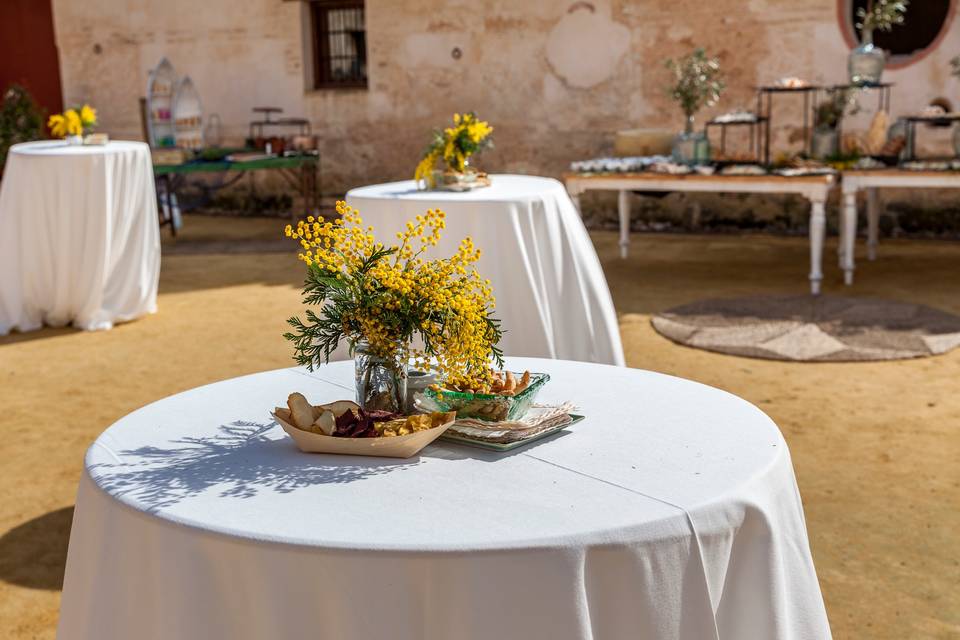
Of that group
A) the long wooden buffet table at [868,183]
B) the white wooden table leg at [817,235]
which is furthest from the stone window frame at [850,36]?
the white wooden table leg at [817,235]

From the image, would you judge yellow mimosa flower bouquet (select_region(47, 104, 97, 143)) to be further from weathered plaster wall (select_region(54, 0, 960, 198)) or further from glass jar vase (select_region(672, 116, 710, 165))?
weathered plaster wall (select_region(54, 0, 960, 198))

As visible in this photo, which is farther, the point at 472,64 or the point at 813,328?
the point at 472,64

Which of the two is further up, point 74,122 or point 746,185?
point 74,122

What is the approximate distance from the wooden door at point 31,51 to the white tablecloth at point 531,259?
9.92 m

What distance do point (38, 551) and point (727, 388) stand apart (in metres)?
2.91

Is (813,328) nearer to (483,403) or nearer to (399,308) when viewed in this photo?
(483,403)

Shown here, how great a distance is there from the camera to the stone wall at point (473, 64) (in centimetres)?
906

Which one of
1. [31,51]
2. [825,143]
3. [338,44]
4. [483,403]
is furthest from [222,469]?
[31,51]

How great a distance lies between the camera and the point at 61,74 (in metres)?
12.6

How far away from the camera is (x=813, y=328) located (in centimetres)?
583

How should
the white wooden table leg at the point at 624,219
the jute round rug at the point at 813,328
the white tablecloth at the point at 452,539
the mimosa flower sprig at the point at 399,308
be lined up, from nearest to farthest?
1. the white tablecloth at the point at 452,539
2. the mimosa flower sprig at the point at 399,308
3. the jute round rug at the point at 813,328
4. the white wooden table leg at the point at 624,219

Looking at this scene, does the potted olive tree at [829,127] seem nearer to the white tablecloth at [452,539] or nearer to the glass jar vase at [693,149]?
the glass jar vase at [693,149]

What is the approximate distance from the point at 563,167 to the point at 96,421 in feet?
20.8

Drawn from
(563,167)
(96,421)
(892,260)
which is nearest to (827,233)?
(892,260)
